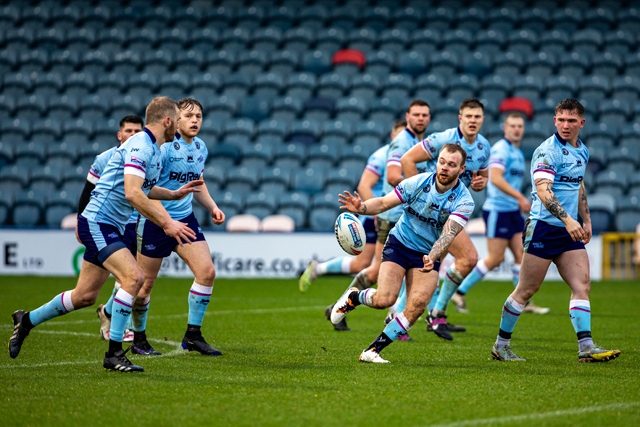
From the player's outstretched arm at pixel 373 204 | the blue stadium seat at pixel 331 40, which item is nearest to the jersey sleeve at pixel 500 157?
the player's outstretched arm at pixel 373 204

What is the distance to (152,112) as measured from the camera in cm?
689

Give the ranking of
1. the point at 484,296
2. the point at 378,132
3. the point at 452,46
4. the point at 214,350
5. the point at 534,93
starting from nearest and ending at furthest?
the point at 214,350, the point at 484,296, the point at 378,132, the point at 534,93, the point at 452,46

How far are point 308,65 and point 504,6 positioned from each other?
681 centimetres

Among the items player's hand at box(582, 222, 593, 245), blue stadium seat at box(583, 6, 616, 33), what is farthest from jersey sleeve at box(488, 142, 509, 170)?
blue stadium seat at box(583, 6, 616, 33)

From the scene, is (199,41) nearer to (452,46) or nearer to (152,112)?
(452,46)

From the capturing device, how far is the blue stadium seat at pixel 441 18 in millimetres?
24892

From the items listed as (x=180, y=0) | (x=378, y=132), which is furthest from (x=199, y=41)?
(x=378, y=132)

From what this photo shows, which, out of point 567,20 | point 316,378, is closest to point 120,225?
point 316,378

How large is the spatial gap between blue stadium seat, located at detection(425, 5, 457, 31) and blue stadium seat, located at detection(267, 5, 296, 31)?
4.29 m

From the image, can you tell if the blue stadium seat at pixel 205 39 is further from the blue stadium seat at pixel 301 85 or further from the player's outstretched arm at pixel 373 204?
the player's outstretched arm at pixel 373 204

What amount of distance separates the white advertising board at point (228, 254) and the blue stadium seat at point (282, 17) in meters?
10.0

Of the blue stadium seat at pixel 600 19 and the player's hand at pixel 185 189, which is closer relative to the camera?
the player's hand at pixel 185 189

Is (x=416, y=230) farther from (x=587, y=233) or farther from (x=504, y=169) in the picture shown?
(x=504, y=169)

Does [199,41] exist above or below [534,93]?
above
